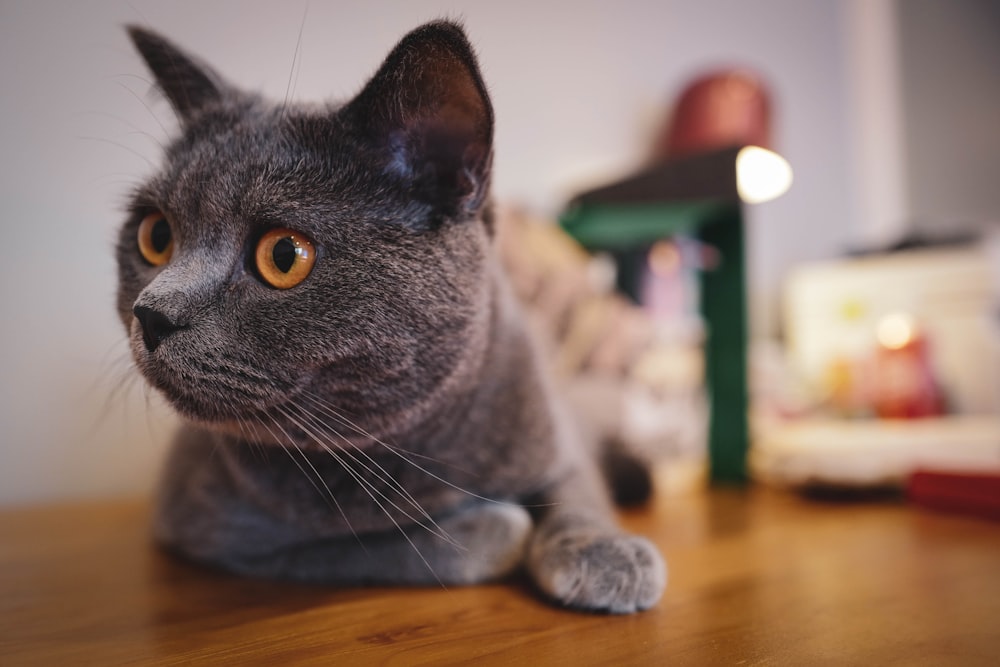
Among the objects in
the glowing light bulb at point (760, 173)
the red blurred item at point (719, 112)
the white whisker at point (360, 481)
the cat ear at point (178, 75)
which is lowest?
the white whisker at point (360, 481)

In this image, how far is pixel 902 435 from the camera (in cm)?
121

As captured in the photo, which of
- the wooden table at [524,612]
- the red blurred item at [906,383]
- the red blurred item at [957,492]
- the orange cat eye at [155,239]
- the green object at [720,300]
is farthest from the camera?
the red blurred item at [906,383]

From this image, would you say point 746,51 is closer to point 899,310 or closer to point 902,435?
point 899,310

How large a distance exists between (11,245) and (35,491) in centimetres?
33

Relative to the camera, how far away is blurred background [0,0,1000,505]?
0.70 metres

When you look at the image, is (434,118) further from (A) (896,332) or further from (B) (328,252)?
(A) (896,332)

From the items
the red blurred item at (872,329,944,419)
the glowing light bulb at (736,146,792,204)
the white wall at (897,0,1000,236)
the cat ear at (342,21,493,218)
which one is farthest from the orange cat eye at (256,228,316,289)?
the white wall at (897,0,1000,236)

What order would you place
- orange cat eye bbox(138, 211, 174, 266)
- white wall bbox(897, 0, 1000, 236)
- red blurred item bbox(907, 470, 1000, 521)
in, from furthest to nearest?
white wall bbox(897, 0, 1000, 236) < red blurred item bbox(907, 470, 1000, 521) < orange cat eye bbox(138, 211, 174, 266)

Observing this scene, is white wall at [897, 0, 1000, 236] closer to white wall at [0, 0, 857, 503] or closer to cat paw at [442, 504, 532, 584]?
white wall at [0, 0, 857, 503]

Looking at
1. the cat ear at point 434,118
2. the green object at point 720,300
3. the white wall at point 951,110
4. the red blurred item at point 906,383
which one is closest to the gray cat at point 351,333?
the cat ear at point 434,118

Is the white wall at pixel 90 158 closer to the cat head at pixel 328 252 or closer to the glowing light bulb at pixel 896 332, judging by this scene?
the cat head at pixel 328 252

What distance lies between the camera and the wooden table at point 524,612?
0.52 m

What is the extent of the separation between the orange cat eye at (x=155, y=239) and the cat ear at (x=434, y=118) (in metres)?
0.23

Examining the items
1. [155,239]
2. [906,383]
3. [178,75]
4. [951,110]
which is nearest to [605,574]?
[155,239]
